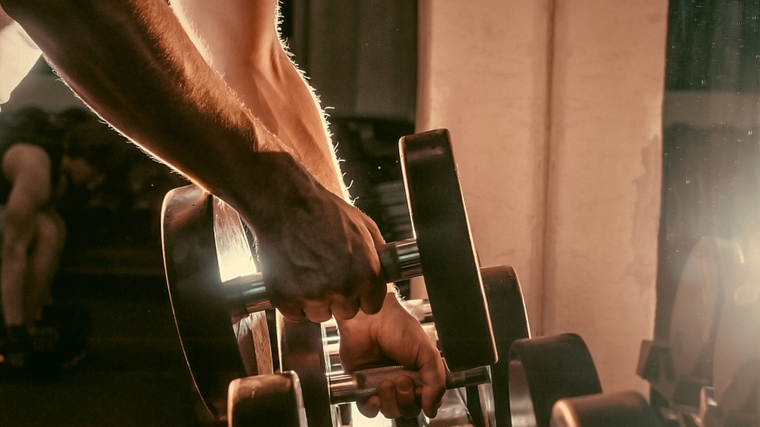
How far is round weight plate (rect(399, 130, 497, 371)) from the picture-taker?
59 centimetres

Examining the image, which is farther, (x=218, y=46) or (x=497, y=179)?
(x=497, y=179)

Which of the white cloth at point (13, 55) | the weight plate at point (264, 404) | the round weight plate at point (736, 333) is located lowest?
the round weight plate at point (736, 333)

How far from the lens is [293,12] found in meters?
1.91

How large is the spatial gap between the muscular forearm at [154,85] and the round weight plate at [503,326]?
18.2 inches

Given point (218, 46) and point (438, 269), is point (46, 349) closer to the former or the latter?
point (218, 46)

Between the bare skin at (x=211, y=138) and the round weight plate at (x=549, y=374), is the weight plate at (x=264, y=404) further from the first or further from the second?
the round weight plate at (x=549, y=374)

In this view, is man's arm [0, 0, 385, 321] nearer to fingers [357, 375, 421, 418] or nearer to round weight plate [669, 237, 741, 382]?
fingers [357, 375, 421, 418]

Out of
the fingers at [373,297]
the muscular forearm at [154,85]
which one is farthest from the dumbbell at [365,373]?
the muscular forearm at [154,85]

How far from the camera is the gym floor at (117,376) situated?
7.04 ft

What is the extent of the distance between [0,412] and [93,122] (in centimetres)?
119

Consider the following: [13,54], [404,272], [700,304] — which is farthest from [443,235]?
[700,304]

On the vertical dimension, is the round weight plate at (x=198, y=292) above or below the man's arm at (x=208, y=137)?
below

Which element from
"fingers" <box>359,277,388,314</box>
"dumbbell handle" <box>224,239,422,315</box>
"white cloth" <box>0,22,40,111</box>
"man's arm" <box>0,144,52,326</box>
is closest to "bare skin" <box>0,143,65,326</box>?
"man's arm" <box>0,144,52,326</box>

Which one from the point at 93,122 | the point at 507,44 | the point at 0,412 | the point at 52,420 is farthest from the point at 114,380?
the point at 507,44
